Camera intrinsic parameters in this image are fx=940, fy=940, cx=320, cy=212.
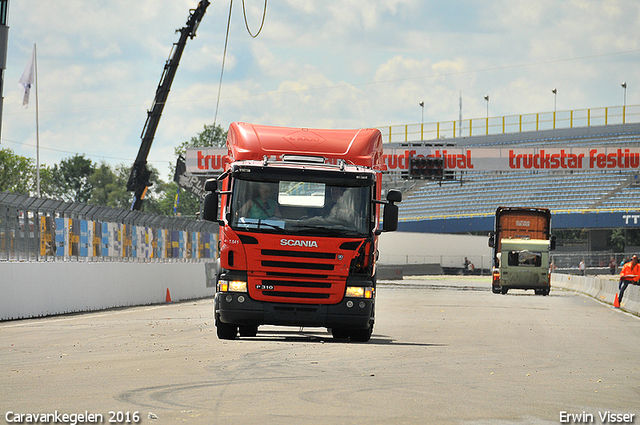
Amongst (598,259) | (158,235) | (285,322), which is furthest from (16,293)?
(598,259)

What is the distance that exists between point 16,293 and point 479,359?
1086 centimetres

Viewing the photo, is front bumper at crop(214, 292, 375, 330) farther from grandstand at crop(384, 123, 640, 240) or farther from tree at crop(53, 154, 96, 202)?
tree at crop(53, 154, 96, 202)

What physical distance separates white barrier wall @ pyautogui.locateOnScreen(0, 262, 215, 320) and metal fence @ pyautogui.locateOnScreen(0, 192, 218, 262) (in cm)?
45

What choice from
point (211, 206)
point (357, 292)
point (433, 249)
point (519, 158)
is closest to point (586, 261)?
point (433, 249)

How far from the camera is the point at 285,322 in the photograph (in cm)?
1352

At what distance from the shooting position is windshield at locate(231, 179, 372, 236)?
43.6 feet

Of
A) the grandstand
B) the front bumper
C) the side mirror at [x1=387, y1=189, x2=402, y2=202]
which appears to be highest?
the grandstand

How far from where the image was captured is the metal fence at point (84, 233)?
20.5m

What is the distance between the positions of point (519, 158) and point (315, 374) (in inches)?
1746

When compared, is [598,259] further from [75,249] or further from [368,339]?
[368,339]

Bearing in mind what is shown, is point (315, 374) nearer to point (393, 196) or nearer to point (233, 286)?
point (233, 286)

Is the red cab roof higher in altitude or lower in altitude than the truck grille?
higher

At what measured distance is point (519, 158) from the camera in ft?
175

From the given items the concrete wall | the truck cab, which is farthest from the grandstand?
the truck cab
